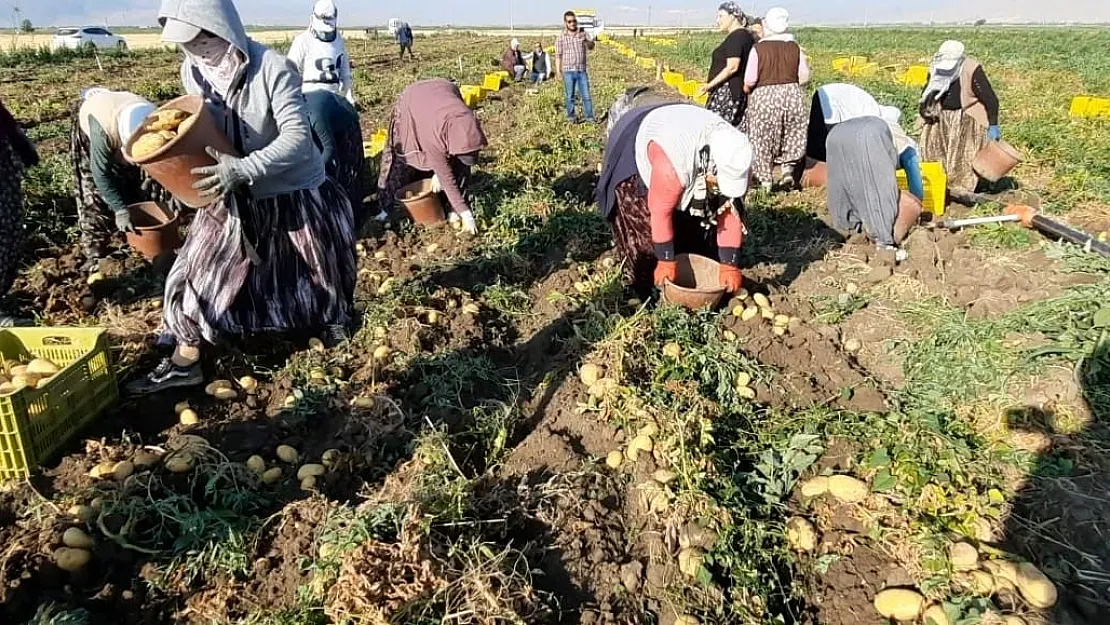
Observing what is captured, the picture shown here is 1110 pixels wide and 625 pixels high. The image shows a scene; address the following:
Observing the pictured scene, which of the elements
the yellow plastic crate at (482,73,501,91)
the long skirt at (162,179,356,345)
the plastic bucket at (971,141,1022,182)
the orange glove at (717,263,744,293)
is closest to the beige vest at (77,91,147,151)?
the long skirt at (162,179,356,345)

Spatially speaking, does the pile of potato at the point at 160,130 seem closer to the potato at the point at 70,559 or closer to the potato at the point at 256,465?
the potato at the point at 256,465

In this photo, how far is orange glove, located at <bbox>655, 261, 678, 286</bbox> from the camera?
360cm

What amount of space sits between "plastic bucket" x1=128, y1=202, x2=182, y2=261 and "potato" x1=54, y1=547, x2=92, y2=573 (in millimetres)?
2391

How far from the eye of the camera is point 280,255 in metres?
3.16

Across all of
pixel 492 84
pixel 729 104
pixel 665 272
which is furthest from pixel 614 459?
pixel 492 84

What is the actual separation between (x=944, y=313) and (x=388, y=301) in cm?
284

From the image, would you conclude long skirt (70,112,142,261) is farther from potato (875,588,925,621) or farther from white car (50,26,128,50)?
white car (50,26,128,50)

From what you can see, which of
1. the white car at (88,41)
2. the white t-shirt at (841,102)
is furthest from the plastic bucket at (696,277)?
the white car at (88,41)

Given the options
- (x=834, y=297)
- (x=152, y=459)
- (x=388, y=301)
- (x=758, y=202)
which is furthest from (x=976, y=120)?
(x=152, y=459)

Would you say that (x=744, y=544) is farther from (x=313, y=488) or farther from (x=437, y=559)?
(x=313, y=488)

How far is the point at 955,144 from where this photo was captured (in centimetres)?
545

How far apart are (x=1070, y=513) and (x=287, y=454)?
2694 millimetres

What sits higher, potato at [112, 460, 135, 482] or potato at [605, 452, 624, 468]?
potato at [112, 460, 135, 482]

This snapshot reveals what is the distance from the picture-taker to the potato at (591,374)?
122 inches
